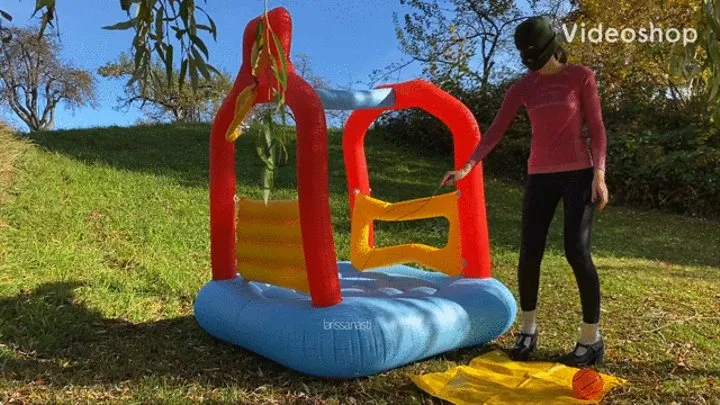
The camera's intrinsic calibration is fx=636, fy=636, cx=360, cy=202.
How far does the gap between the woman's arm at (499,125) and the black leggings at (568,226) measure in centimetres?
31

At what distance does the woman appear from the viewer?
279cm

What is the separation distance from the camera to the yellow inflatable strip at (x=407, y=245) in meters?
3.59

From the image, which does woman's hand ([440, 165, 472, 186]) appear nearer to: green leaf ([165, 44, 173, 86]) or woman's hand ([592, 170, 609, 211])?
woman's hand ([592, 170, 609, 211])

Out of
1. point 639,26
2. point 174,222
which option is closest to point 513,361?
point 174,222

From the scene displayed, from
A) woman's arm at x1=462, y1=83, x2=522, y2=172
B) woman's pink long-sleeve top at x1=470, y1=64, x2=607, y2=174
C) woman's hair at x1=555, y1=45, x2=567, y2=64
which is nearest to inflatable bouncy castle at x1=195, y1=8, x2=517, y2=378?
woman's arm at x1=462, y1=83, x2=522, y2=172

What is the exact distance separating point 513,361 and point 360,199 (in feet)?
5.16

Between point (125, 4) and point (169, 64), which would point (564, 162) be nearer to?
point (169, 64)

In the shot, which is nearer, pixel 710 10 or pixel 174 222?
pixel 710 10

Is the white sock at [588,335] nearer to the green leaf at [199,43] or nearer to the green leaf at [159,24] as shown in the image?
the green leaf at [199,43]

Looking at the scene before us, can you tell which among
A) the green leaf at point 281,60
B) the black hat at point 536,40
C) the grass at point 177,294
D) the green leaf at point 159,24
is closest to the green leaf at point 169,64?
the green leaf at point 159,24

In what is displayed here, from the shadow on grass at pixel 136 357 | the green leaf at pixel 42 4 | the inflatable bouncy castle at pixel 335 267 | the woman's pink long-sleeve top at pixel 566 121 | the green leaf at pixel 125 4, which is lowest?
the shadow on grass at pixel 136 357

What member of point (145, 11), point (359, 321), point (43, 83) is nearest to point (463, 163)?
point (359, 321)

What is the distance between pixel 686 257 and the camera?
6539 mm

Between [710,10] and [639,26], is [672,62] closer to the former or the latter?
[710,10]
